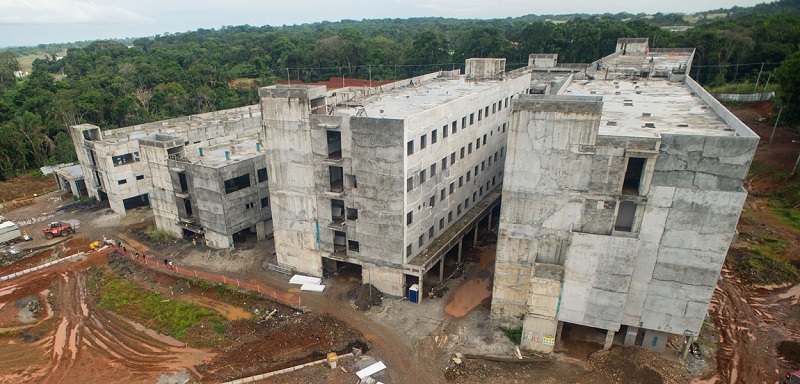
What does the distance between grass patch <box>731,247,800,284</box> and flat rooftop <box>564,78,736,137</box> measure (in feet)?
56.7

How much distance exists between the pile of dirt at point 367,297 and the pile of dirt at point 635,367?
1725cm

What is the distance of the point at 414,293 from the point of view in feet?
123

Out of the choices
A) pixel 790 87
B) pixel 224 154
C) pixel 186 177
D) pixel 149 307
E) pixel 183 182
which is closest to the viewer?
pixel 149 307

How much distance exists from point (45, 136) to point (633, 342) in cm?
10032

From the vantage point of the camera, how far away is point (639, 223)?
28.2 metres

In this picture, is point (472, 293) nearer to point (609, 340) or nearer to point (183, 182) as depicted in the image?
point (609, 340)

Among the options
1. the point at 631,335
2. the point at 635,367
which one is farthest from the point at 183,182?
the point at 635,367

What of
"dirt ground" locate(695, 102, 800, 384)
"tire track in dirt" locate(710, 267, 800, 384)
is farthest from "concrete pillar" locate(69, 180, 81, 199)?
"tire track in dirt" locate(710, 267, 800, 384)

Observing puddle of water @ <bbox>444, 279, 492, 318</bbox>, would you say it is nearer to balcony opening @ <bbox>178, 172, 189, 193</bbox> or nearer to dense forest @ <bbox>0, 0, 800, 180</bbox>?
balcony opening @ <bbox>178, 172, 189, 193</bbox>

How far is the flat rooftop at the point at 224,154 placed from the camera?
46.4 meters

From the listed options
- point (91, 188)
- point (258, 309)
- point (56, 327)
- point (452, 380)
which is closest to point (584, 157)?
point (452, 380)

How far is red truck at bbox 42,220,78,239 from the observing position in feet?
170

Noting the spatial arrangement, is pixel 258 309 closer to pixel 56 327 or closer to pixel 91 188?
pixel 56 327

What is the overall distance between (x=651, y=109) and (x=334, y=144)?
1110 inches
